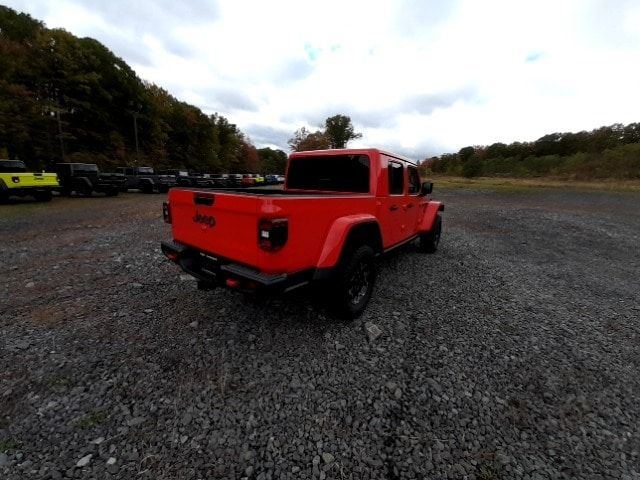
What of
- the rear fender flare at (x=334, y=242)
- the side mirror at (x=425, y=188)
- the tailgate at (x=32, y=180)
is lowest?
the rear fender flare at (x=334, y=242)

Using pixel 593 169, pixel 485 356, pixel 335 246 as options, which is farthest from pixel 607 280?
pixel 593 169

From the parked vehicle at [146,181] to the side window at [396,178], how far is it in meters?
19.9

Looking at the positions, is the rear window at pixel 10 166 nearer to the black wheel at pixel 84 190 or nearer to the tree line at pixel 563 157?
the black wheel at pixel 84 190

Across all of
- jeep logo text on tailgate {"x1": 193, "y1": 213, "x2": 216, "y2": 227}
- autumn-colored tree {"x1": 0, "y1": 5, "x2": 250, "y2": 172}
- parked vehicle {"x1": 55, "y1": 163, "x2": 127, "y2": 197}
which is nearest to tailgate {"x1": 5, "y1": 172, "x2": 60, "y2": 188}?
parked vehicle {"x1": 55, "y1": 163, "x2": 127, "y2": 197}

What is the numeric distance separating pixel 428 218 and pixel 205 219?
4626mm

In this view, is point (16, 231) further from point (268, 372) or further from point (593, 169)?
point (593, 169)

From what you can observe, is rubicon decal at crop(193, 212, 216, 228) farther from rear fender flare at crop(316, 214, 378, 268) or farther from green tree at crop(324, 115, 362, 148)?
green tree at crop(324, 115, 362, 148)

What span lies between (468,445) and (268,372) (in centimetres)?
161

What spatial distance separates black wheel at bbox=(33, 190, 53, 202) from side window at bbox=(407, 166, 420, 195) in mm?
15471

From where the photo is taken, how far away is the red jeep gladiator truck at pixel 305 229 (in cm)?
253

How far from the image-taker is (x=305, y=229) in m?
→ 2.72

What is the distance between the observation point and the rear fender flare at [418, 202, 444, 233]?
234 inches

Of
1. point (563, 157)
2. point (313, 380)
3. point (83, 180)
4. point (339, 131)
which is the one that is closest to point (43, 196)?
point (83, 180)

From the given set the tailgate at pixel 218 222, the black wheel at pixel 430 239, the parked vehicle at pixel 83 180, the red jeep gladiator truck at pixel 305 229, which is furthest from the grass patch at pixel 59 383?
the parked vehicle at pixel 83 180
